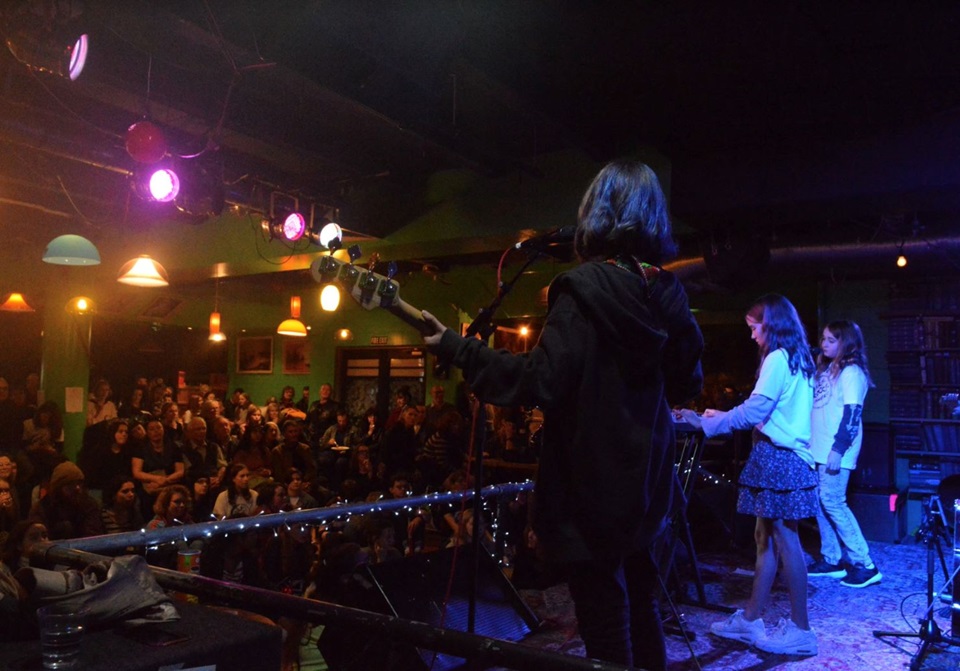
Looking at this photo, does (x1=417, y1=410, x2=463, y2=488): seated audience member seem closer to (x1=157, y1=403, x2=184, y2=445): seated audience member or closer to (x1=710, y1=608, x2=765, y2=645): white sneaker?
(x1=157, y1=403, x2=184, y2=445): seated audience member

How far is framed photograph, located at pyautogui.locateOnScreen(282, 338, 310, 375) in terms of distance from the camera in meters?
14.9

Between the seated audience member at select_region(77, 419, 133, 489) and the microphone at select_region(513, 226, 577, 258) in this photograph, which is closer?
the microphone at select_region(513, 226, 577, 258)

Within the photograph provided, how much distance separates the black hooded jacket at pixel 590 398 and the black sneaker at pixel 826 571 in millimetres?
3855

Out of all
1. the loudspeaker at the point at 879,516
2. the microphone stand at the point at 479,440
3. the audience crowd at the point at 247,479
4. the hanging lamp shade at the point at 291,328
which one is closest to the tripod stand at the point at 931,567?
the audience crowd at the point at 247,479

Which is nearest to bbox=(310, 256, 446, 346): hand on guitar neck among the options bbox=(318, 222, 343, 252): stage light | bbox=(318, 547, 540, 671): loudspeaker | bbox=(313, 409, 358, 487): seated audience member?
bbox=(318, 547, 540, 671): loudspeaker

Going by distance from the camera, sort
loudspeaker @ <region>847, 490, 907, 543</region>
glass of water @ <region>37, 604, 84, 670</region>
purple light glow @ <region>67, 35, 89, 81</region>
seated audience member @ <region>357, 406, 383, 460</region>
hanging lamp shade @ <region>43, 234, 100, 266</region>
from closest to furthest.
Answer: glass of water @ <region>37, 604, 84, 670</region> → purple light glow @ <region>67, 35, 89, 81</region> → hanging lamp shade @ <region>43, 234, 100, 266</region> → loudspeaker @ <region>847, 490, 907, 543</region> → seated audience member @ <region>357, 406, 383, 460</region>

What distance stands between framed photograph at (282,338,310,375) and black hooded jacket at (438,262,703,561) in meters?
13.8

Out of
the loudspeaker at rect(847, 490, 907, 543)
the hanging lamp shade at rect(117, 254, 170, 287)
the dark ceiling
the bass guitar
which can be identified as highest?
the dark ceiling

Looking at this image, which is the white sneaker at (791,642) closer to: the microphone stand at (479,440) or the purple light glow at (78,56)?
the microphone stand at (479,440)

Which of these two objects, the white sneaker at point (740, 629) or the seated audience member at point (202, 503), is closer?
the white sneaker at point (740, 629)

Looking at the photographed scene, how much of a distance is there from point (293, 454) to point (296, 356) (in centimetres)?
669

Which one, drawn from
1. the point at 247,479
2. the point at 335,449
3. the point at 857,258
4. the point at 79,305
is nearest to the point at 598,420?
the point at 247,479

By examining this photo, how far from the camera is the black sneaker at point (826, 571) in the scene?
4754mm

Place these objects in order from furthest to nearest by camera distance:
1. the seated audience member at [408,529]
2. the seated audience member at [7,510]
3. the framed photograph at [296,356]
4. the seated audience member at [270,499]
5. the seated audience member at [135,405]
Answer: the framed photograph at [296,356], the seated audience member at [135,405], the seated audience member at [270,499], the seated audience member at [7,510], the seated audience member at [408,529]
